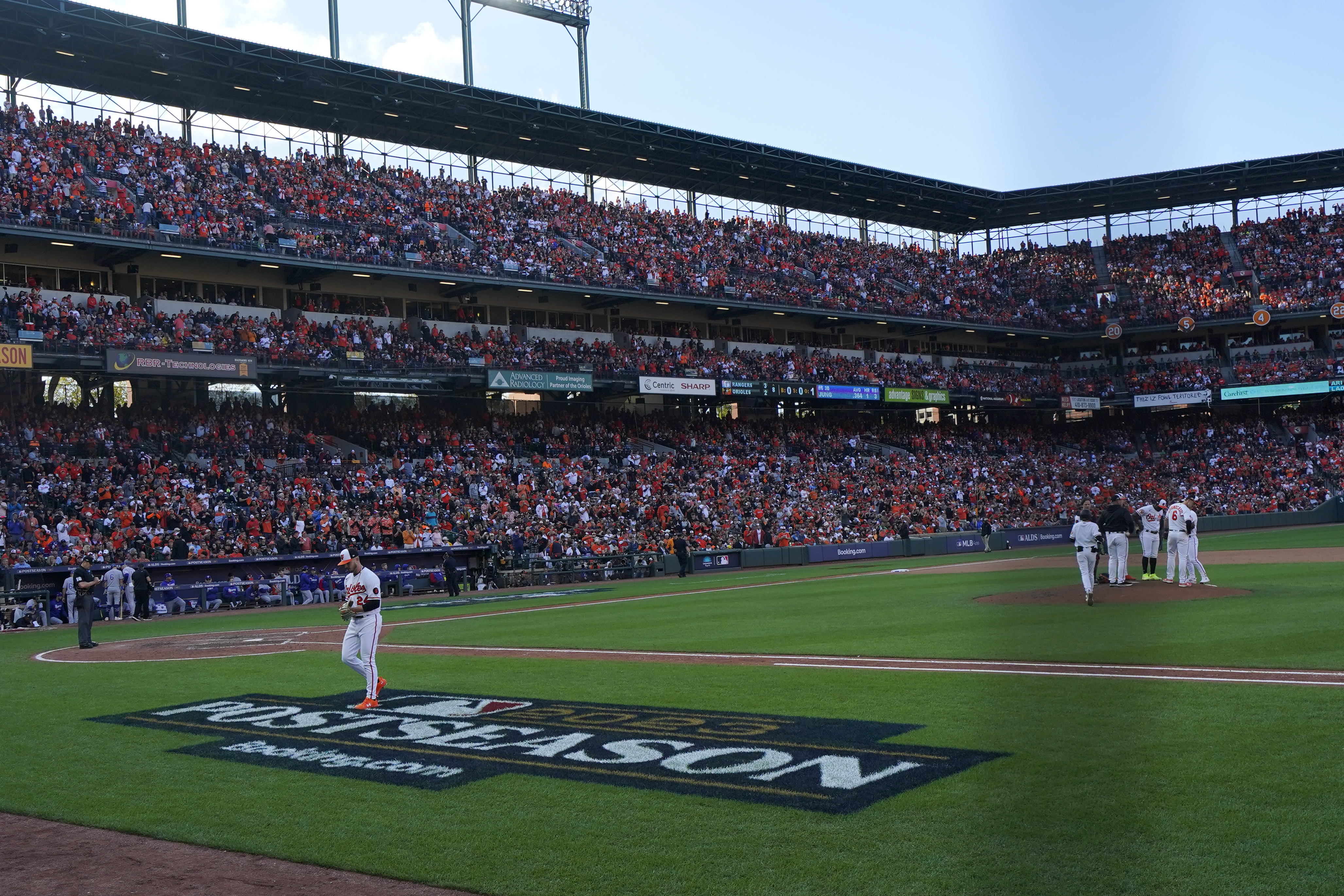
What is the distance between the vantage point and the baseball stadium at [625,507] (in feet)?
24.3

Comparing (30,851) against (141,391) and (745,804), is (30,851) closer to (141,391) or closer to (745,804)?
(745,804)

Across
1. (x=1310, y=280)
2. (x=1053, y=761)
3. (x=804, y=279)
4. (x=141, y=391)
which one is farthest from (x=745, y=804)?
(x=1310, y=280)

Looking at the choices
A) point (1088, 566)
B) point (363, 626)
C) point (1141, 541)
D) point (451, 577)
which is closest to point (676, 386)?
point (451, 577)

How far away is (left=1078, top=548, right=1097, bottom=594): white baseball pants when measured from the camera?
61.4ft

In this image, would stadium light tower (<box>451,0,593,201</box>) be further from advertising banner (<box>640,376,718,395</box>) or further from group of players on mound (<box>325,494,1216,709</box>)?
group of players on mound (<box>325,494,1216,709</box>)

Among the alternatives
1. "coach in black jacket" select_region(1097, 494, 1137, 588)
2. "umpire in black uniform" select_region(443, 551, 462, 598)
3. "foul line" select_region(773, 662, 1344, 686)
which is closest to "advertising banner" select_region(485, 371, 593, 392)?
"umpire in black uniform" select_region(443, 551, 462, 598)

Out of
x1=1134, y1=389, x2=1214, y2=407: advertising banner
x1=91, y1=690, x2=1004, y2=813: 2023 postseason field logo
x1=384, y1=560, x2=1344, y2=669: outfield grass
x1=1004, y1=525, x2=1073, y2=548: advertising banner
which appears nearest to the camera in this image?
x1=91, y1=690, x2=1004, y2=813: 2023 postseason field logo

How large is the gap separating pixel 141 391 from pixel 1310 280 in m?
60.0

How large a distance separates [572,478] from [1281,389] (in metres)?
41.4

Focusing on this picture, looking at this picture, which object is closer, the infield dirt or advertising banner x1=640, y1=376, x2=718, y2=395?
the infield dirt

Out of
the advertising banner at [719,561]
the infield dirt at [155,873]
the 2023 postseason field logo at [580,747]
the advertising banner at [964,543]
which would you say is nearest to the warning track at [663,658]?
the 2023 postseason field logo at [580,747]

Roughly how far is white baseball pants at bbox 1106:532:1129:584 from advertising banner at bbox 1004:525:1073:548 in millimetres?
25882

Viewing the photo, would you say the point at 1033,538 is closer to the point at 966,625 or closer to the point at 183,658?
the point at 966,625

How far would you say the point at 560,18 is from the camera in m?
58.3
